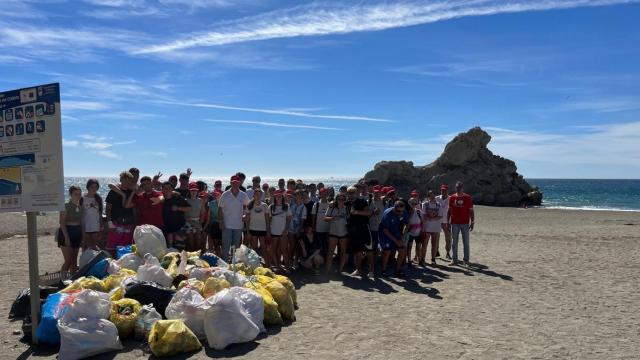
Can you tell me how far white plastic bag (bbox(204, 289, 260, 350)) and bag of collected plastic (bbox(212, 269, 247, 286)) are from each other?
1.00m

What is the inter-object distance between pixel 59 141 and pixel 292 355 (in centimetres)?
371

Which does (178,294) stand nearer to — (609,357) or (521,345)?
(521,345)

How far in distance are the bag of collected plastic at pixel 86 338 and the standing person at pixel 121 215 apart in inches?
143

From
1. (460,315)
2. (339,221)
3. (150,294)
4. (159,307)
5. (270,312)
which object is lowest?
(460,315)

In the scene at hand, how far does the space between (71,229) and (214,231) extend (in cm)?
287

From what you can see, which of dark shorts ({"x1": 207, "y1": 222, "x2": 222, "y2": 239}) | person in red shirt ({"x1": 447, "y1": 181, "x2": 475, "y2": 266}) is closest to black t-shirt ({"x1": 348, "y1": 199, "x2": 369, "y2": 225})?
person in red shirt ({"x1": 447, "y1": 181, "x2": 475, "y2": 266})

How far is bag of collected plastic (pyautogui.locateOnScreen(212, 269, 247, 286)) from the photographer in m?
7.07

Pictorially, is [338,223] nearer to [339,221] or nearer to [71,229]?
[339,221]

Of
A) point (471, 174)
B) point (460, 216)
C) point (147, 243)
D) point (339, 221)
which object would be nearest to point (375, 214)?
point (339, 221)

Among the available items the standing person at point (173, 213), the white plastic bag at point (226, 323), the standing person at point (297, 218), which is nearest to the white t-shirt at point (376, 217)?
the standing person at point (297, 218)

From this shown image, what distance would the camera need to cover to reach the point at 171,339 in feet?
17.8

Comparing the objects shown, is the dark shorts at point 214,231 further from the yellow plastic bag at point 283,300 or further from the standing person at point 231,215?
the yellow plastic bag at point 283,300

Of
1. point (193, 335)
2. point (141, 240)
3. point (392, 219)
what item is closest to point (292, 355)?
point (193, 335)

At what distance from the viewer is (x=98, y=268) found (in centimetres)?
751
